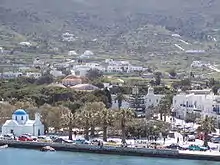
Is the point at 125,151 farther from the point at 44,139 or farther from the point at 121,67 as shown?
the point at 121,67

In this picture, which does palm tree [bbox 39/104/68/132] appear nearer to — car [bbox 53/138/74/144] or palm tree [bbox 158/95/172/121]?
car [bbox 53/138/74/144]

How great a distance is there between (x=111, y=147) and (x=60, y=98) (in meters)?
28.8

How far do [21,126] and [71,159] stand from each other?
13.7m

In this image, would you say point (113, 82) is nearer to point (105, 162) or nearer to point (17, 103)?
point (17, 103)

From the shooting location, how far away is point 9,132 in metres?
87.1

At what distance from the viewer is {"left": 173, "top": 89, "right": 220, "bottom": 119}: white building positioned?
320 ft

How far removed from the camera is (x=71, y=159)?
7450cm

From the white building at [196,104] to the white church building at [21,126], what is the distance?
19.5 meters

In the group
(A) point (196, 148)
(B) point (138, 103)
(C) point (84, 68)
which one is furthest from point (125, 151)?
(C) point (84, 68)

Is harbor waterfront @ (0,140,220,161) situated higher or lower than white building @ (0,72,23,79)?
lower

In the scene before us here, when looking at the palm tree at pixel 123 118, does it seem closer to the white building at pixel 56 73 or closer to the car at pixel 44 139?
the car at pixel 44 139

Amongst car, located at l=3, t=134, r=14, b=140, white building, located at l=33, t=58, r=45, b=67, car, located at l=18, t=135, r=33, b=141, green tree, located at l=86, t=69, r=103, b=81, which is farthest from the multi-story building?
white building, located at l=33, t=58, r=45, b=67

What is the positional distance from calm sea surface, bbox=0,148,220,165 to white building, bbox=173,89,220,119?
21588mm

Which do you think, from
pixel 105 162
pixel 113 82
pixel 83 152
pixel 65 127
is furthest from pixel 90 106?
pixel 113 82
